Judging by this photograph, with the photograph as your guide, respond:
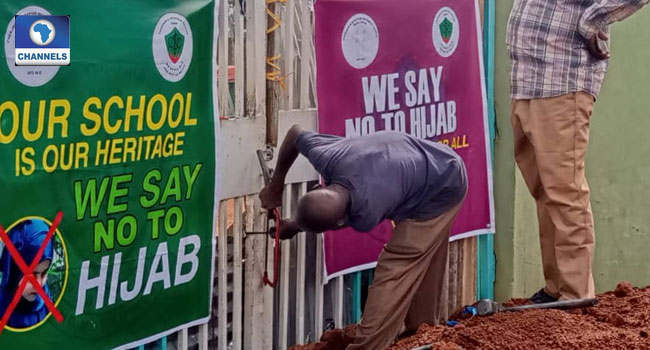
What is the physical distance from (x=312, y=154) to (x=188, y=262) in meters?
0.68

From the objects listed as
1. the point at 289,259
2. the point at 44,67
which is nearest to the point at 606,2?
the point at 289,259

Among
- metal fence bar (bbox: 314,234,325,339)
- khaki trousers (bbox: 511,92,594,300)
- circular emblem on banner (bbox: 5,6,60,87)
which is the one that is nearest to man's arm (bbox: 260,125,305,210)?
metal fence bar (bbox: 314,234,325,339)

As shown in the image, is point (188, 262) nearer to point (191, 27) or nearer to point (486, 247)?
point (191, 27)

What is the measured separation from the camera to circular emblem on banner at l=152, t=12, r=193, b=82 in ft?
12.8

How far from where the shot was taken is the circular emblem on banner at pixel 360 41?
190 inches

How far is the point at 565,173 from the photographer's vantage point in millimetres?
4875

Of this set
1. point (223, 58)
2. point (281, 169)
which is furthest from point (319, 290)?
point (223, 58)

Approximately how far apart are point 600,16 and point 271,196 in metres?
1.80

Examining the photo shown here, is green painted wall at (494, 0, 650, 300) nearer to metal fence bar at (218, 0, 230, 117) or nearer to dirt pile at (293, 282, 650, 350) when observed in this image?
dirt pile at (293, 282, 650, 350)

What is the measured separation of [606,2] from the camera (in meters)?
4.70

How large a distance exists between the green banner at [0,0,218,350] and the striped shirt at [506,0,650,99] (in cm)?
167

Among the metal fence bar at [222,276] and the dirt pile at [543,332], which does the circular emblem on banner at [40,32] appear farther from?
the dirt pile at [543,332]

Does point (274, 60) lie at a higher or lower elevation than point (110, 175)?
higher

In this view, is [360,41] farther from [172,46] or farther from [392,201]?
[172,46]
